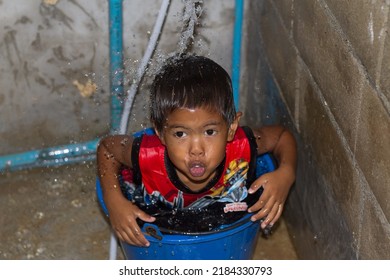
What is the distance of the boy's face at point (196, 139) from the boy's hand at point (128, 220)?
16 cm

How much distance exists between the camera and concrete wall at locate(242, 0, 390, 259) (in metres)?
1.70

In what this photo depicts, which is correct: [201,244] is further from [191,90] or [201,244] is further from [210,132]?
[191,90]

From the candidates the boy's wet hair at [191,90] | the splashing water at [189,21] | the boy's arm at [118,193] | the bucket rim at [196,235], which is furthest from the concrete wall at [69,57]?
the bucket rim at [196,235]

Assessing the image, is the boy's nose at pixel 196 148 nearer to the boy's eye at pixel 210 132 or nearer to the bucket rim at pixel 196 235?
the boy's eye at pixel 210 132

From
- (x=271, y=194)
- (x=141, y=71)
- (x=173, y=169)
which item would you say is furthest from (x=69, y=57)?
(x=271, y=194)

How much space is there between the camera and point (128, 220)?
1.97 m

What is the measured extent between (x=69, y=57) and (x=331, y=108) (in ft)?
3.25

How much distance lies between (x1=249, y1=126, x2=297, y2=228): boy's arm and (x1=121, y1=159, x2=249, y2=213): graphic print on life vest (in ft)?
0.25

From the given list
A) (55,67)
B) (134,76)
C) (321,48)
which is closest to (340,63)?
(321,48)

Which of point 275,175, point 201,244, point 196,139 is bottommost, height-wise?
point 201,244

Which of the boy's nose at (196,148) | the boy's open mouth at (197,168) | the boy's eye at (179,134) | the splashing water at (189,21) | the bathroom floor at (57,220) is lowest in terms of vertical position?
the bathroom floor at (57,220)

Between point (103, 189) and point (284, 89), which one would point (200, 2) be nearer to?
point (284, 89)

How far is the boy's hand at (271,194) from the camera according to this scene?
2023 mm

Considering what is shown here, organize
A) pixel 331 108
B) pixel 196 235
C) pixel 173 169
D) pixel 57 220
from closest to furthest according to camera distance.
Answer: pixel 196 235 < pixel 331 108 < pixel 173 169 < pixel 57 220
